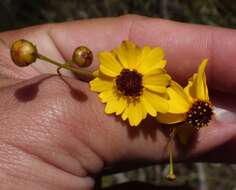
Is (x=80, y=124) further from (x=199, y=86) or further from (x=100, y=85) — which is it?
(x=199, y=86)

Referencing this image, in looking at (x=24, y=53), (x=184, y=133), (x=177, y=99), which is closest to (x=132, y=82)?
(x=177, y=99)

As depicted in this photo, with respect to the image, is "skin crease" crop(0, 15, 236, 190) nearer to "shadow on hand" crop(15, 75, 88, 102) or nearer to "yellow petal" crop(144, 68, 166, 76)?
"shadow on hand" crop(15, 75, 88, 102)

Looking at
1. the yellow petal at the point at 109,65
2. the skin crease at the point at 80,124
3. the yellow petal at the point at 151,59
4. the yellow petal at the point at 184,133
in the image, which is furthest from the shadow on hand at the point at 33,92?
the yellow petal at the point at 184,133

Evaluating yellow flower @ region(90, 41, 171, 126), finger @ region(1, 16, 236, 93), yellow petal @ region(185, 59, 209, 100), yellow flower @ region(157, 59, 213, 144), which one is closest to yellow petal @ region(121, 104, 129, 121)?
yellow flower @ region(90, 41, 171, 126)

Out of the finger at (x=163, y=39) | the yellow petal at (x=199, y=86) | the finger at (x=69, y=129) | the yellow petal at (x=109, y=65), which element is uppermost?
the finger at (x=163, y=39)

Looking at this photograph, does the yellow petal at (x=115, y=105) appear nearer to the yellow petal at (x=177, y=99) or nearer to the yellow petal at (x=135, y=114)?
the yellow petal at (x=135, y=114)
